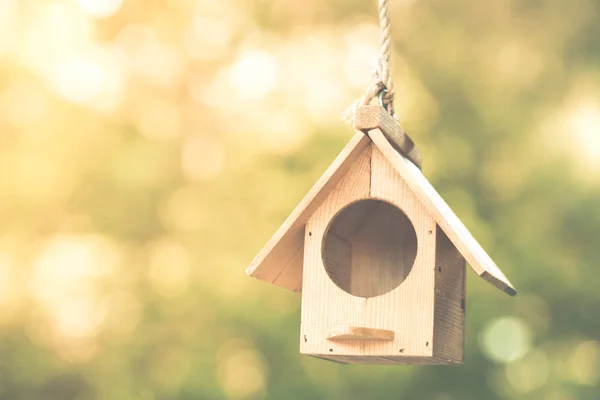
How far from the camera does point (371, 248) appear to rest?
1.99 metres

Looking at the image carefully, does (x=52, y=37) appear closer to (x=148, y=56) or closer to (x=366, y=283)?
(x=148, y=56)

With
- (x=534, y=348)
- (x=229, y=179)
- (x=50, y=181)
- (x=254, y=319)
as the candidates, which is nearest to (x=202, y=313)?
(x=254, y=319)

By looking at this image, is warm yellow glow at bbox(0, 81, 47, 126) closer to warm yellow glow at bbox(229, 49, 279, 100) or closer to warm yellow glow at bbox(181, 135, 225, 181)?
warm yellow glow at bbox(181, 135, 225, 181)

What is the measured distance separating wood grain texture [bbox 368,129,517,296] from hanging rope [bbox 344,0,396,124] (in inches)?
3.8

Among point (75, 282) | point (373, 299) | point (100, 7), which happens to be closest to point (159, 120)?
point (100, 7)

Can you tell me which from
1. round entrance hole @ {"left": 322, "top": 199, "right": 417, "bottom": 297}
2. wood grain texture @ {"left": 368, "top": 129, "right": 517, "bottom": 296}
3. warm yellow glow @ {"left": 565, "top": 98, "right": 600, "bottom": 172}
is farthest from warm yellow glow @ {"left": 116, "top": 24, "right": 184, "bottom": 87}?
wood grain texture @ {"left": 368, "top": 129, "right": 517, "bottom": 296}

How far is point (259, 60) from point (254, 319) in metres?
1.26

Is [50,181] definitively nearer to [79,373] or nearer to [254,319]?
[79,373]

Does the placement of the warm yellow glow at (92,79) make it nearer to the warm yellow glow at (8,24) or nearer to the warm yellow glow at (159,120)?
the warm yellow glow at (159,120)

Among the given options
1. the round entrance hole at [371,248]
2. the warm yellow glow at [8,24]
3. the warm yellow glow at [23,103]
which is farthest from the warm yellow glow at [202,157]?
the round entrance hole at [371,248]

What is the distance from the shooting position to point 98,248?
4398mm

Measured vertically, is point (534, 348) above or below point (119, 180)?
below

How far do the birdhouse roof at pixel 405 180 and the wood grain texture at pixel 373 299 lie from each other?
29 millimetres

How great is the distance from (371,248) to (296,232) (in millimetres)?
209
